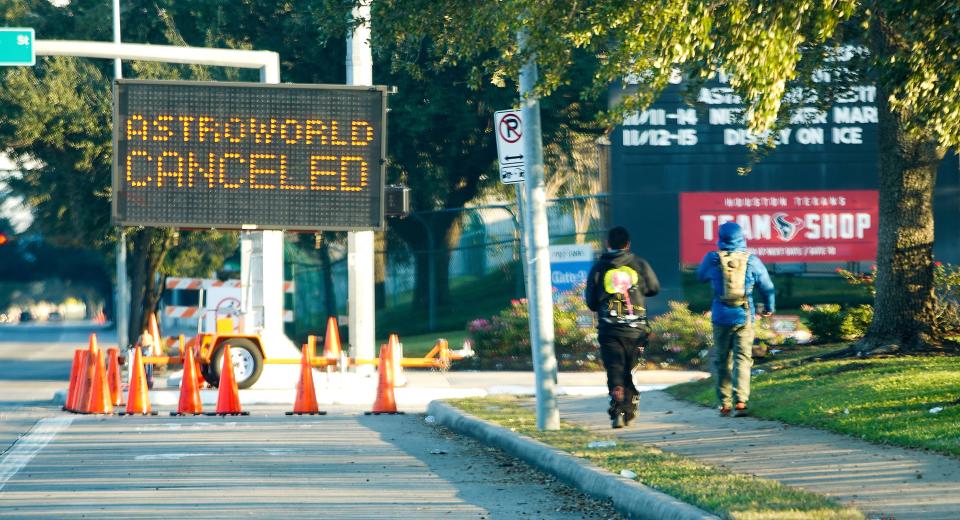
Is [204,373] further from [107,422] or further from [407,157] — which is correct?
[407,157]

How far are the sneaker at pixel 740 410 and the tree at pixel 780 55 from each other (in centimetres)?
258

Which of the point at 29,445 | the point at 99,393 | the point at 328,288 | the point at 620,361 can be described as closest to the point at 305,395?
the point at 99,393

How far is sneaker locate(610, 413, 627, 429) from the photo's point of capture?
520 inches

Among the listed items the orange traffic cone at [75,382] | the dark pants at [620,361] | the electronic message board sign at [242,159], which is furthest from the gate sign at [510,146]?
the orange traffic cone at [75,382]

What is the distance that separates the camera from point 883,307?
15.9 metres

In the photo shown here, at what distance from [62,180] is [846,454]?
1070 inches

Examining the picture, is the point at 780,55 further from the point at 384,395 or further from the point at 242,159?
the point at 384,395

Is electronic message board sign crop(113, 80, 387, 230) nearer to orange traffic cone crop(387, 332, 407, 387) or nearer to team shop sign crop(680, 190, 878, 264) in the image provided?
orange traffic cone crop(387, 332, 407, 387)

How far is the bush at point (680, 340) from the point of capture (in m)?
26.1

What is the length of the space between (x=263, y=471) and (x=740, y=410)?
463 centimetres

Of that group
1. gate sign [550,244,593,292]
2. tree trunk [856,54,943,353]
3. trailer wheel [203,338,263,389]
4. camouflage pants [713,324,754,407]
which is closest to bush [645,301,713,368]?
gate sign [550,244,593,292]

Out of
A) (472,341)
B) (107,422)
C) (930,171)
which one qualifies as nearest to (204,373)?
(107,422)

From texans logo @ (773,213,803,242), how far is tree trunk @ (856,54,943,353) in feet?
39.3

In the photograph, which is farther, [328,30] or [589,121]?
[589,121]
